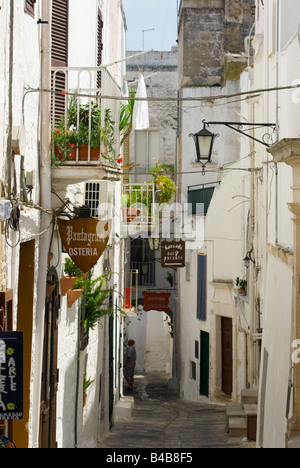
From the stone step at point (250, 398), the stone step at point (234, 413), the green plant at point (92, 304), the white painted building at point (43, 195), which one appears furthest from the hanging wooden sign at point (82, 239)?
the stone step at point (234, 413)

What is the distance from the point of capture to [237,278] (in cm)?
1833

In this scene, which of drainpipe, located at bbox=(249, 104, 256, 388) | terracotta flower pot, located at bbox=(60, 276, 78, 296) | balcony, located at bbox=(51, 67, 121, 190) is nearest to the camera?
balcony, located at bbox=(51, 67, 121, 190)

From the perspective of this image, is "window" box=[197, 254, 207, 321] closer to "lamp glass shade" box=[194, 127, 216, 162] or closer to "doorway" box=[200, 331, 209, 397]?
"doorway" box=[200, 331, 209, 397]

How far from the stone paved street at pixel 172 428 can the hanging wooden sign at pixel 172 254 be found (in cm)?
383

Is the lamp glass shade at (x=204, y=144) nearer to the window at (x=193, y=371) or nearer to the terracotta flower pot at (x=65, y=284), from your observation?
the terracotta flower pot at (x=65, y=284)

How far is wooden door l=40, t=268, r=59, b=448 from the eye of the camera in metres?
9.41

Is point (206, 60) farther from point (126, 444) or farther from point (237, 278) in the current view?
point (126, 444)

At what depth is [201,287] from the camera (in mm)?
22266

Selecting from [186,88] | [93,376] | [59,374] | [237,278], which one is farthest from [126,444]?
[186,88]

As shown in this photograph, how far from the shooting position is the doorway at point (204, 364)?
21281mm

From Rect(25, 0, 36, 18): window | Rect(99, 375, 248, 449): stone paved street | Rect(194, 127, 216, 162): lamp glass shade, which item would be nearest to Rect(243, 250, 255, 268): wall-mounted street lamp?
Rect(99, 375, 248, 449): stone paved street

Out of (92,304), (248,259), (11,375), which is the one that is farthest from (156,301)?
(11,375)

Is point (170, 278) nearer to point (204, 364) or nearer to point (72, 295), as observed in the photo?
point (204, 364)

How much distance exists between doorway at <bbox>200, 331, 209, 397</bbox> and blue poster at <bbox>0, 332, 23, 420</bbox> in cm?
1578
